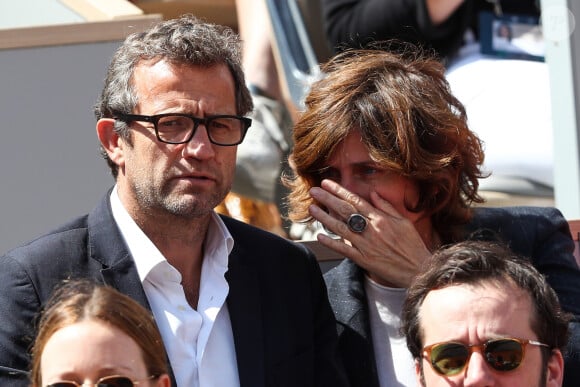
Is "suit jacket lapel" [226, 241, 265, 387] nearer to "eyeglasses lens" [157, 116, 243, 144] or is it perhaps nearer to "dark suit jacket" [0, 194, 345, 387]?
"dark suit jacket" [0, 194, 345, 387]

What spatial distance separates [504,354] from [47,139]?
1.75 m

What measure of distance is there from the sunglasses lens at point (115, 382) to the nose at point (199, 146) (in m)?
0.74

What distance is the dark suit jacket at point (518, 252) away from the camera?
315 centimetres

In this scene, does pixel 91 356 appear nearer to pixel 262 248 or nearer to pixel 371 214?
pixel 262 248

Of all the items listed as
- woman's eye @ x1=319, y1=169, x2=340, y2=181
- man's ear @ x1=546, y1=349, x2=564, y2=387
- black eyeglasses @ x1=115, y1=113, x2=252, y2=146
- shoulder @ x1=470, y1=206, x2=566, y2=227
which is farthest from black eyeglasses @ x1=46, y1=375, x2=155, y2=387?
shoulder @ x1=470, y1=206, x2=566, y2=227

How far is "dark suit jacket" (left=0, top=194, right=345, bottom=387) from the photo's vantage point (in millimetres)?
2744

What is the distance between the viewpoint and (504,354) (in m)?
2.52

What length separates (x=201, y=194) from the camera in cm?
290

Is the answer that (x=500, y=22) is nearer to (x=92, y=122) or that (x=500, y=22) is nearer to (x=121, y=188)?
Answer: (x=92, y=122)

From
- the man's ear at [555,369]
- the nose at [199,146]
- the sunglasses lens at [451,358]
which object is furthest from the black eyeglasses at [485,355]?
the nose at [199,146]

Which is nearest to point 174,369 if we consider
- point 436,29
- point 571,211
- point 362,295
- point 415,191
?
point 362,295

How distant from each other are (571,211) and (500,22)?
3.13 ft

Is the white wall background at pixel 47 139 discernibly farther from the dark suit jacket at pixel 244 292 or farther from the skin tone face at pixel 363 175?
the skin tone face at pixel 363 175

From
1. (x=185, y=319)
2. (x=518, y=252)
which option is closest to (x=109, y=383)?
(x=185, y=319)
